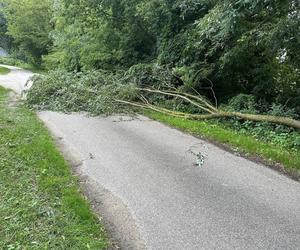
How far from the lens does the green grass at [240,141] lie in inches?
271

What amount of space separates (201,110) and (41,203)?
7186mm

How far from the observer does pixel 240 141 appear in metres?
8.08

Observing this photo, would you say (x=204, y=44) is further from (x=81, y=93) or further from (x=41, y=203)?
(x=41, y=203)

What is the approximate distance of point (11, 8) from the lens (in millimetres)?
39719

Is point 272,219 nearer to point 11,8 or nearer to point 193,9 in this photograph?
point 193,9

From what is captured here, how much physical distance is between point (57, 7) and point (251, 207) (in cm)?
1780

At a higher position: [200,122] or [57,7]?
[57,7]

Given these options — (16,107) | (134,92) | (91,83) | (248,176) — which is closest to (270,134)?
(248,176)

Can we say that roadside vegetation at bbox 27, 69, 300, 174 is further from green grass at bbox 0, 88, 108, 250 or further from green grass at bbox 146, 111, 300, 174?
green grass at bbox 0, 88, 108, 250

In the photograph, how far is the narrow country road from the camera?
173 inches

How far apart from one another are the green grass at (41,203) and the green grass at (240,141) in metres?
3.44

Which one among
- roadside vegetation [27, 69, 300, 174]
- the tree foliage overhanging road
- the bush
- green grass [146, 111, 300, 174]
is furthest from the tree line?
green grass [146, 111, 300, 174]

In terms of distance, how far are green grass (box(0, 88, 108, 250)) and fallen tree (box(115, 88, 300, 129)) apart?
4.39 metres

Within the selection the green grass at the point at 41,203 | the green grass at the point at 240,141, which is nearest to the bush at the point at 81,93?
the green grass at the point at 240,141
